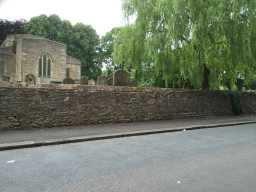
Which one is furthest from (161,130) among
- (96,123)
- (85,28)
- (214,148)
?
(85,28)

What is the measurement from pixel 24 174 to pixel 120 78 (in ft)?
52.9

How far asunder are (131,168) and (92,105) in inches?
360

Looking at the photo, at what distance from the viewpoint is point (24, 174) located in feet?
21.7

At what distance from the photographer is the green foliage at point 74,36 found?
58906 mm

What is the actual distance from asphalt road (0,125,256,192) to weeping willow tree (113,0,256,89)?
414 inches

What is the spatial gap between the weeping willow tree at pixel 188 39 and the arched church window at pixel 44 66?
2056 cm

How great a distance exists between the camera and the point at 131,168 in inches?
284

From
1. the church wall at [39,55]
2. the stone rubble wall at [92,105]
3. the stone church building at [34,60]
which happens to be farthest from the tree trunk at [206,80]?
the church wall at [39,55]

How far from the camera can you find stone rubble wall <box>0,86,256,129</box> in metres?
13.7

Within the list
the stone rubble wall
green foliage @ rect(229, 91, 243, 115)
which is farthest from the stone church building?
the stone rubble wall

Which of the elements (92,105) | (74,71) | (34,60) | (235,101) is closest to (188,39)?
(235,101)

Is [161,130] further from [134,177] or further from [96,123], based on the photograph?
[134,177]

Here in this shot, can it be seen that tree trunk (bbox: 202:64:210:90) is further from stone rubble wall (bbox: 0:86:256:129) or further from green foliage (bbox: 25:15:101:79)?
green foliage (bbox: 25:15:101:79)

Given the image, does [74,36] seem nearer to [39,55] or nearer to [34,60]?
[39,55]
